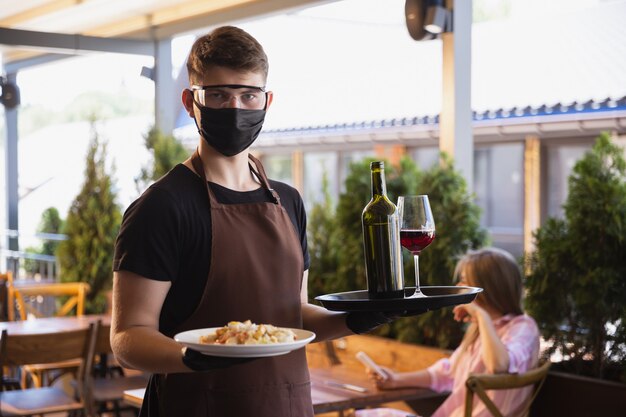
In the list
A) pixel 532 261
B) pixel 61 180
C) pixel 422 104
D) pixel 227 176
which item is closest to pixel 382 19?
pixel 422 104

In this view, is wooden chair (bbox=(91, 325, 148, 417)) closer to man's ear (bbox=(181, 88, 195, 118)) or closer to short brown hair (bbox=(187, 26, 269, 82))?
man's ear (bbox=(181, 88, 195, 118))

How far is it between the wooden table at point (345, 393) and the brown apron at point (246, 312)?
141cm

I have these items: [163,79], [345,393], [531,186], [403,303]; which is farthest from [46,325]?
[531,186]

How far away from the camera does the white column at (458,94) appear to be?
534 cm

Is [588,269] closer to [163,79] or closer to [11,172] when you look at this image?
[163,79]

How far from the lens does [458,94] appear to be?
5.41 meters

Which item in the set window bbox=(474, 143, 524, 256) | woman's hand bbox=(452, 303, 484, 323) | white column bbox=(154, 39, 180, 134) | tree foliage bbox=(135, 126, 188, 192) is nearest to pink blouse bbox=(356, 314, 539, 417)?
woman's hand bbox=(452, 303, 484, 323)

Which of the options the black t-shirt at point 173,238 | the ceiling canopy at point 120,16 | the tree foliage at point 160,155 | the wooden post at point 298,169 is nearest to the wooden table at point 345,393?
the black t-shirt at point 173,238

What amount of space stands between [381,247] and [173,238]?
465 millimetres

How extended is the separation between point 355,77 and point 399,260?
1066cm

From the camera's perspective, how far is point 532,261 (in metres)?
4.25

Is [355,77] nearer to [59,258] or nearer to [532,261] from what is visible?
[59,258]

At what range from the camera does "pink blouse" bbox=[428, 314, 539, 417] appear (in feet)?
12.6

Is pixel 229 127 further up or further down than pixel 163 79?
further down
